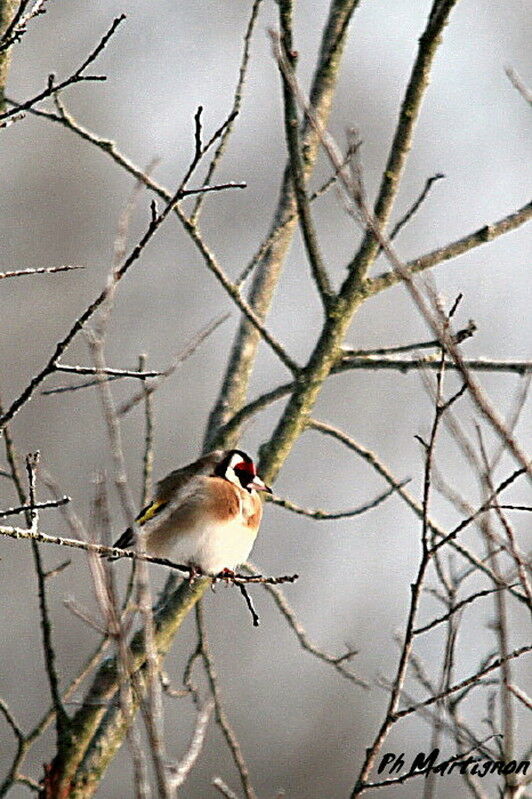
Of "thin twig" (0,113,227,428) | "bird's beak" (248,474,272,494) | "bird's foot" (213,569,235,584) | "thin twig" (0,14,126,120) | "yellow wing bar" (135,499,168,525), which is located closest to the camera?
"thin twig" (0,113,227,428)

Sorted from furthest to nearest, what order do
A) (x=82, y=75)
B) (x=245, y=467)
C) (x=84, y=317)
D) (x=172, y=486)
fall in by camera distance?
(x=172, y=486)
(x=245, y=467)
(x=82, y=75)
(x=84, y=317)

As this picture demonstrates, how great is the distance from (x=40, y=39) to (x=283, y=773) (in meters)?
7.80

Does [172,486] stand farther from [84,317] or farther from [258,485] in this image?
[84,317]

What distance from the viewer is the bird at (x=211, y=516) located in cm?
485

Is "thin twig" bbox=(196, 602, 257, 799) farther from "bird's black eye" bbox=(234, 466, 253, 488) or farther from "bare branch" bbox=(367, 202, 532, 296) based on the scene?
"bare branch" bbox=(367, 202, 532, 296)

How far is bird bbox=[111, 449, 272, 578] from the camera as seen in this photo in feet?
15.9

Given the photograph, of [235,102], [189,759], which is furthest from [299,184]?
[189,759]

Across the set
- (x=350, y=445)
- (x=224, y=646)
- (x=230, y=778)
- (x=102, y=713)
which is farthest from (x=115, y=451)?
(x=224, y=646)

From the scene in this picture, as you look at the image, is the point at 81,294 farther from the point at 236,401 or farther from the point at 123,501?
the point at 123,501

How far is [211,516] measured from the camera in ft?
16.4

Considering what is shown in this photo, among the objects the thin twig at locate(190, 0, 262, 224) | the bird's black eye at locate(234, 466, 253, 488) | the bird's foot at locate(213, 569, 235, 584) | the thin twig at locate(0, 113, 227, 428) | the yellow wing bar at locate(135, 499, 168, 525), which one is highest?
the thin twig at locate(190, 0, 262, 224)

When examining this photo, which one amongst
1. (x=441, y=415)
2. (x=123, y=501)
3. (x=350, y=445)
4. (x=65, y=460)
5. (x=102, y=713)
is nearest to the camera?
(x=123, y=501)

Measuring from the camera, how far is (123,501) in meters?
2.24

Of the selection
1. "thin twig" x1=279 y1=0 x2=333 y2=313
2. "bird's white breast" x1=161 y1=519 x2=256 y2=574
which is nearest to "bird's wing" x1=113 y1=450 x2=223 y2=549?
"bird's white breast" x1=161 y1=519 x2=256 y2=574
